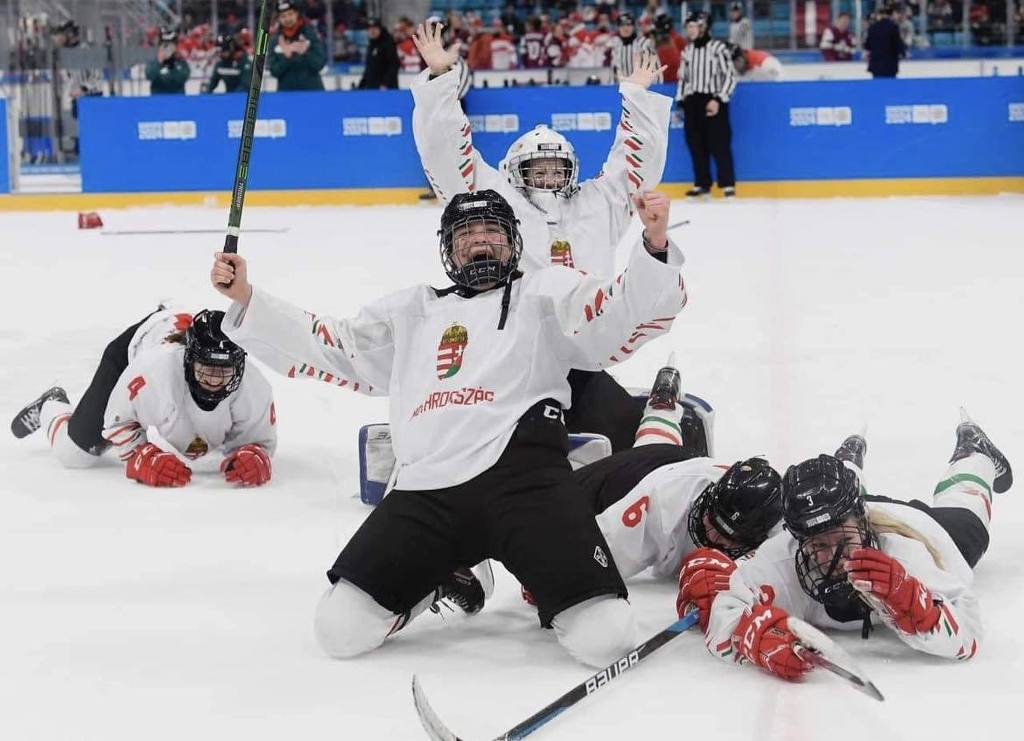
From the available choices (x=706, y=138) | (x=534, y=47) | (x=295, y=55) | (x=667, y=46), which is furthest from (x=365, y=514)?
(x=534, y=47)

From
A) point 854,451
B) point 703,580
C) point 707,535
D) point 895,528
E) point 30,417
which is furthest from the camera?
point 30,417

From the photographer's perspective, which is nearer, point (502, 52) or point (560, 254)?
point (560, 254)

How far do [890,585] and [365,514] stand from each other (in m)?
1.86

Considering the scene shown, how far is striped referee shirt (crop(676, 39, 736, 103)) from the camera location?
13.0 m

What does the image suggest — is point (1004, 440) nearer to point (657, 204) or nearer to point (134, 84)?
point (657, 204)

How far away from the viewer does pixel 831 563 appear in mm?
3051

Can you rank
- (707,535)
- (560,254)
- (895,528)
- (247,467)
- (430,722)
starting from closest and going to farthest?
(430,722), (895,528), (707,535), (247,467), (560,254)

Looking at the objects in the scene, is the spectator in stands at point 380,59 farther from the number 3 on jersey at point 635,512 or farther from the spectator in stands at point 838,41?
the number 3 on jersey at point 635,512

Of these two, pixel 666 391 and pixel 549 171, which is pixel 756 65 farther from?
pixel 666 391

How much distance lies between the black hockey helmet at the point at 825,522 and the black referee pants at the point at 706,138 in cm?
1031

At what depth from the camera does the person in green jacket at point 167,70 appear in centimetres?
1434

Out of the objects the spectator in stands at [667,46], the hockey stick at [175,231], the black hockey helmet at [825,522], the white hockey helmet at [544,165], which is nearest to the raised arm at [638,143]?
the white hockey helmet at [544,165]

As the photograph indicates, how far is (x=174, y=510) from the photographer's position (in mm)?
4438

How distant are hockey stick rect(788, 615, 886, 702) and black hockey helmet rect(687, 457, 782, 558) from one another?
50cm
